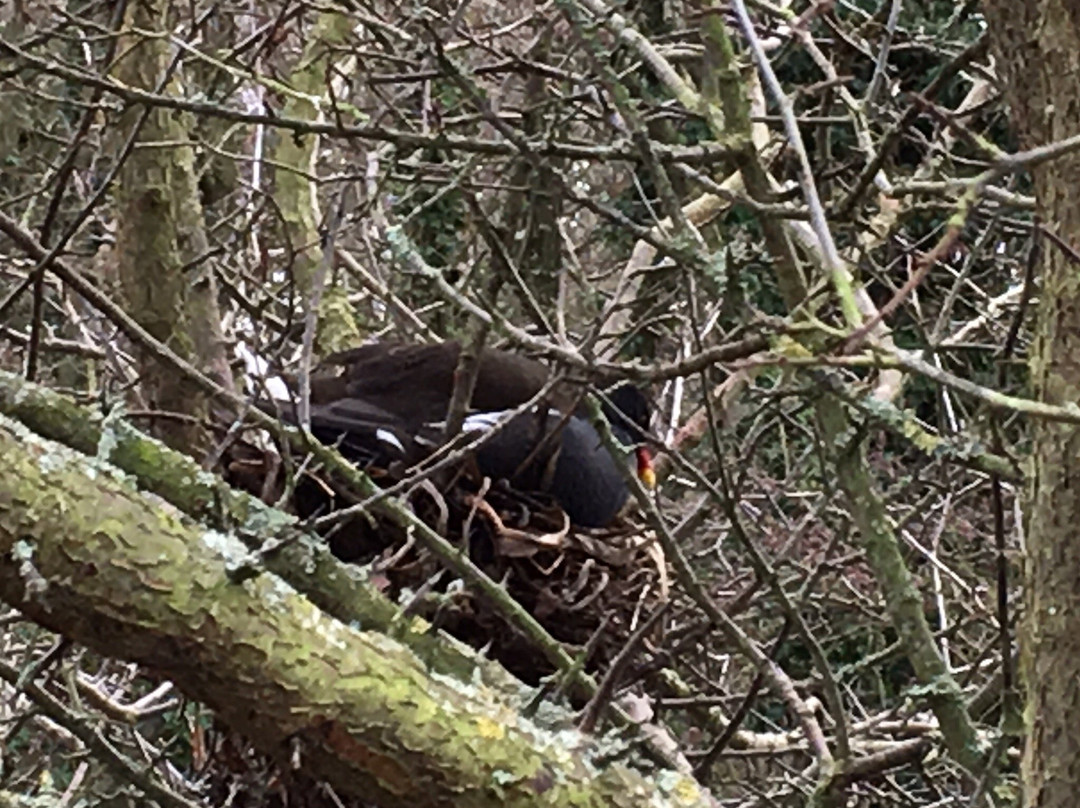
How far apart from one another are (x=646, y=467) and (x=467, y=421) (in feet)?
1.75

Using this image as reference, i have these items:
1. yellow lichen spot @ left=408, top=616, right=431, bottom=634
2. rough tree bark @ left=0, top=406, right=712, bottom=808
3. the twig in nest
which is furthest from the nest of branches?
rough tree bark @ left=0, top=406, right=712, bottom=808

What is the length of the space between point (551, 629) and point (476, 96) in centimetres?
82

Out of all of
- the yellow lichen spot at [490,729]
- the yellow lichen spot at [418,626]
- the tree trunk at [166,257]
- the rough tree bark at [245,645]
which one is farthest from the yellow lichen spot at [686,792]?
the tree trunk at [166,257]

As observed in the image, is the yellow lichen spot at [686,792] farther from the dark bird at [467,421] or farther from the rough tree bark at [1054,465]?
the dark bird at [467,421]

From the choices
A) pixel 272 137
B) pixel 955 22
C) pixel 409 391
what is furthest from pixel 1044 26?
pixel 272 137

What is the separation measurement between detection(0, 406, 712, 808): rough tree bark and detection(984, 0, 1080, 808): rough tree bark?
0.52 meters

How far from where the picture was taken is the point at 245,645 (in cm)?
146

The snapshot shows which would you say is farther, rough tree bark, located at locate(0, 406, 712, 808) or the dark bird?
the dark bird

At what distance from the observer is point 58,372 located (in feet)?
20.0

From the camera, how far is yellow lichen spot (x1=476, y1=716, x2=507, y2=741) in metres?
1.57

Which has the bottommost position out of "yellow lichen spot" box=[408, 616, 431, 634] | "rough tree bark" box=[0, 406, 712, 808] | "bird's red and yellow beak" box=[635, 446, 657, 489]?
"bird's red and yellow beak" box=[635, 446, 657, 489]

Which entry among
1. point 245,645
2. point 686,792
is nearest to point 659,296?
point 686,792

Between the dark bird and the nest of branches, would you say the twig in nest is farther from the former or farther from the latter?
the dark bird

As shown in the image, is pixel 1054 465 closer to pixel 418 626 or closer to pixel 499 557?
pixel 418 626
